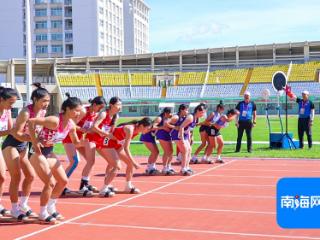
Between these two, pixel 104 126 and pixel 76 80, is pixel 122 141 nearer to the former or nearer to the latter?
pixel 104 126

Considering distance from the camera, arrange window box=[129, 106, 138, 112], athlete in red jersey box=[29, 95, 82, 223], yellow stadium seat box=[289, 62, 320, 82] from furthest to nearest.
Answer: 1. window box=[129, 106, 138, 112]
2. yellow stadium seat box=[289, 62, 320, 82]
3. athlete in red jersey box=[29, 95, 82, 223]

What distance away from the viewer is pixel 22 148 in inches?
293

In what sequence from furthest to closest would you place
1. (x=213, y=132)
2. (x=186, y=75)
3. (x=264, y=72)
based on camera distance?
(x=186, y=75) < (x=264, y=72) < (x=213, y=132)

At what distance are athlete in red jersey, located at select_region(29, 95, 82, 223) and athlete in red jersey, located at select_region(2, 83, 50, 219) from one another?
178 millimetres

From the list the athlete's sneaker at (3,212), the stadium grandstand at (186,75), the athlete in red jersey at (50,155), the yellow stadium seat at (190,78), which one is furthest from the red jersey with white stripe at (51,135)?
the yellow stadium seat at (190,78)

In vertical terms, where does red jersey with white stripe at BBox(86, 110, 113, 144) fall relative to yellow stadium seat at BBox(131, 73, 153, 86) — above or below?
below

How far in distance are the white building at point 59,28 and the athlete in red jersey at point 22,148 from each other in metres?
95.3

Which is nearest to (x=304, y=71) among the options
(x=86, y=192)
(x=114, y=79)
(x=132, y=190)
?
(x=114, y=79)

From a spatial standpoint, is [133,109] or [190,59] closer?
[133,109]

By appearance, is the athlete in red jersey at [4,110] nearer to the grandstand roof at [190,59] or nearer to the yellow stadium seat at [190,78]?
the yellow stadium seat at [190,78]

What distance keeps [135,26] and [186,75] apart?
58.8 meters

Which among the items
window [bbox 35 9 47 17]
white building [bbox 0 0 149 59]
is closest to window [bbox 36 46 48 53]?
white building [bbox 0 0 149 59]

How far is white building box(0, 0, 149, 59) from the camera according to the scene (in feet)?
332

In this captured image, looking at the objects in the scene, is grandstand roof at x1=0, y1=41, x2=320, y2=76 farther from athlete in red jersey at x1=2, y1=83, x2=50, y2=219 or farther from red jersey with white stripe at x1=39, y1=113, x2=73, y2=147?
red jersey with white stripe at x1=39, y1=113, x2=73, y2=147
